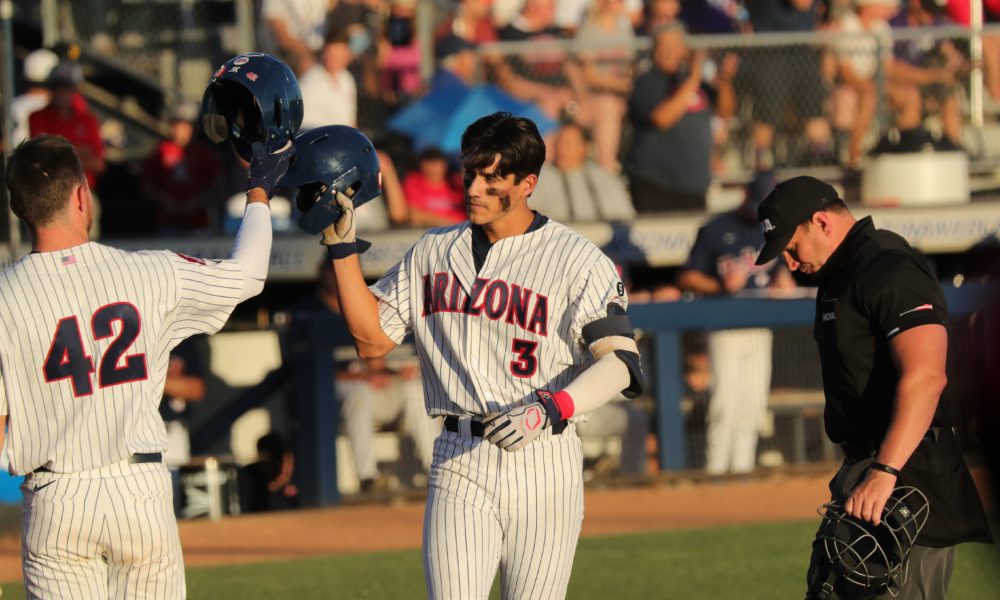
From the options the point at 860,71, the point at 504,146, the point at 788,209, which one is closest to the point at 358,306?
the point at 504,146

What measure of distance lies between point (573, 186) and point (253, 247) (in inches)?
302

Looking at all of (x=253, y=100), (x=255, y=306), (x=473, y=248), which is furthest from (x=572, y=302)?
(x=255, y=306)

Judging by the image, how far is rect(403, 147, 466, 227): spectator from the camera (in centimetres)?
1223

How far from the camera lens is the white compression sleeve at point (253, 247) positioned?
475cm

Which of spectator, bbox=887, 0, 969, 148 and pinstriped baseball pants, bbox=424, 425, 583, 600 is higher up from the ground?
spectator, bbox=887, 0, 969, 148

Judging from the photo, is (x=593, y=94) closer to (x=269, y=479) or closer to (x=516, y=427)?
(x=269, y=479)

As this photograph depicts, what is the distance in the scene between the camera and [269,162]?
489cm

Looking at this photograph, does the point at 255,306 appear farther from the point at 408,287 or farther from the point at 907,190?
the point at 408,287

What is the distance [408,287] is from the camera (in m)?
5.12

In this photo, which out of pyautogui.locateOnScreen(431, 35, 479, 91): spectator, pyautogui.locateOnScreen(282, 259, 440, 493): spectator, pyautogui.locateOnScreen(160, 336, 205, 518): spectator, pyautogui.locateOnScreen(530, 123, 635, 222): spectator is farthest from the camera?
pyautogui.locateOnScreen(431, 35, 479, 91): spectator

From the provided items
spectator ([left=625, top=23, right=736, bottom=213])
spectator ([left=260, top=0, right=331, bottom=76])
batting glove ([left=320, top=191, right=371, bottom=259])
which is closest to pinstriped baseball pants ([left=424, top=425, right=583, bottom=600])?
batting glove ([left=320, top=191, right=371, bottom=259])

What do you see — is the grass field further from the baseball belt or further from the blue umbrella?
the blue umbrella

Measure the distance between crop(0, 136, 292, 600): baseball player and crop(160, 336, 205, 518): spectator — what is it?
6.27 metres

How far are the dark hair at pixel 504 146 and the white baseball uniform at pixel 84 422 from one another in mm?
1106
